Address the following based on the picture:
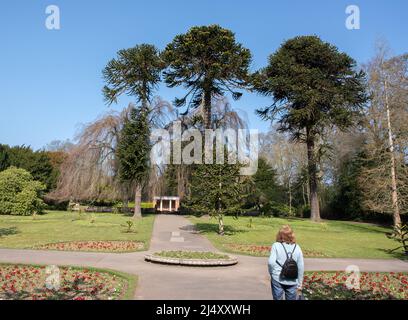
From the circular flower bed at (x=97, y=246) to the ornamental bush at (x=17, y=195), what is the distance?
61.1 feet

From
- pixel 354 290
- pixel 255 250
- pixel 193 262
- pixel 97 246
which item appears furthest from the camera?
pixel 255 250

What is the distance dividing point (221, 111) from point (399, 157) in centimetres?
1609

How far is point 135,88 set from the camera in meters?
31.8

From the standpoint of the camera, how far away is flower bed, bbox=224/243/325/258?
14.1 metres

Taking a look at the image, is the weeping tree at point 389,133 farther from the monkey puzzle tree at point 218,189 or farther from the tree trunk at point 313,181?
the monkey puzzle tree at point 218,189

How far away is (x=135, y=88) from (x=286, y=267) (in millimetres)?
28068

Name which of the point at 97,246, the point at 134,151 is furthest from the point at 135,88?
the point at 97,246

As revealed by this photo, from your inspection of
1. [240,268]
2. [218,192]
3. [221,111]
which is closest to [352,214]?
[221,111]

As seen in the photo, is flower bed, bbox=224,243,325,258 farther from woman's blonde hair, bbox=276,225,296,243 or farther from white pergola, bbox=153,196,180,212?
white pergola, bbox=153,196,180,212

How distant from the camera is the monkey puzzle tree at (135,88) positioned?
96.1 ft

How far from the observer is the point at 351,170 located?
41.1 m

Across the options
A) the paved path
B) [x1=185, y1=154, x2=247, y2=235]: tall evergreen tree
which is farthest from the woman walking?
[x1=185, y1=154, x2=247, y2=235]: tall evergreen tree

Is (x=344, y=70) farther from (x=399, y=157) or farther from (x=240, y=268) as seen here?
(x=240, y=268)

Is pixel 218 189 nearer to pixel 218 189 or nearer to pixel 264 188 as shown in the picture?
pixel 218 189
